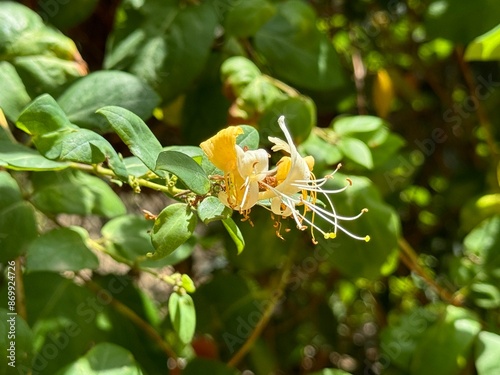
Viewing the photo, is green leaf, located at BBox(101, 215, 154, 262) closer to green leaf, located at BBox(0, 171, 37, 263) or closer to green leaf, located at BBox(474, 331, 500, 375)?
green leaf, located at BBox(0, 171, 37, 263)

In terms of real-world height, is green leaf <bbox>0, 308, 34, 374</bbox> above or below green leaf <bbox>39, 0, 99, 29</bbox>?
below

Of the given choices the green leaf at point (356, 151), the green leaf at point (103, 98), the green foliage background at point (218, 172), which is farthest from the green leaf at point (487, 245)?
the green leaf at point (103, 98)

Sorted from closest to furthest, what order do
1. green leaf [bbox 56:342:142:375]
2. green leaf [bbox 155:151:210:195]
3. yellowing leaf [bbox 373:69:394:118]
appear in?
green leaf [bbox 155:151:210:195] < green leaf [bbox 56:342:142:375] < yellowing leaf [bbox 373:69:394:118]

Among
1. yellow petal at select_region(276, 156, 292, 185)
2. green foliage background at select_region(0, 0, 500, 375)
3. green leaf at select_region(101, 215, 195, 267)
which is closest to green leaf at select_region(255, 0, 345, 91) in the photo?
green foliage background at select_region(0, 0, 500, 375)

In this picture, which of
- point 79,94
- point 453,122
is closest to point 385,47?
point 453,122

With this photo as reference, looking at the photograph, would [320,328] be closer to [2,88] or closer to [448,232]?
[448,232]

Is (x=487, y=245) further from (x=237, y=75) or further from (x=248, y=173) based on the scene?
(x=248, y=173)

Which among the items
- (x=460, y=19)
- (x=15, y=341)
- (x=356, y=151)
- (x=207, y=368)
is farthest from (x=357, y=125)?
(x=15, y=341)
